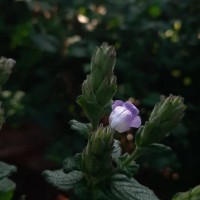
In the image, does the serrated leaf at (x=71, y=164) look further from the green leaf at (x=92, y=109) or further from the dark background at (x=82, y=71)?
the dark background at (x=82, y=71)

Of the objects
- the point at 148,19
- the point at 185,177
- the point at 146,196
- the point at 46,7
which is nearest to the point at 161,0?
the point at 148,19

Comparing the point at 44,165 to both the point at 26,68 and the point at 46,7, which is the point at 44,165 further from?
the point at 46,7

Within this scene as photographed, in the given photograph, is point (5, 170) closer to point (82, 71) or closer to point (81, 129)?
point (81, 129)

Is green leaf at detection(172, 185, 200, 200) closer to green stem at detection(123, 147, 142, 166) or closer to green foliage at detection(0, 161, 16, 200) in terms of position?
green stem at detection(123, 147, 142, 166)

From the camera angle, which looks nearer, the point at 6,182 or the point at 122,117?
the point at 122,117

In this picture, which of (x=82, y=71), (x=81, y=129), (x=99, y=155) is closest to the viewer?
(x=99, y=155)

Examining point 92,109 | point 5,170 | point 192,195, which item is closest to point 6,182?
point 5,170
